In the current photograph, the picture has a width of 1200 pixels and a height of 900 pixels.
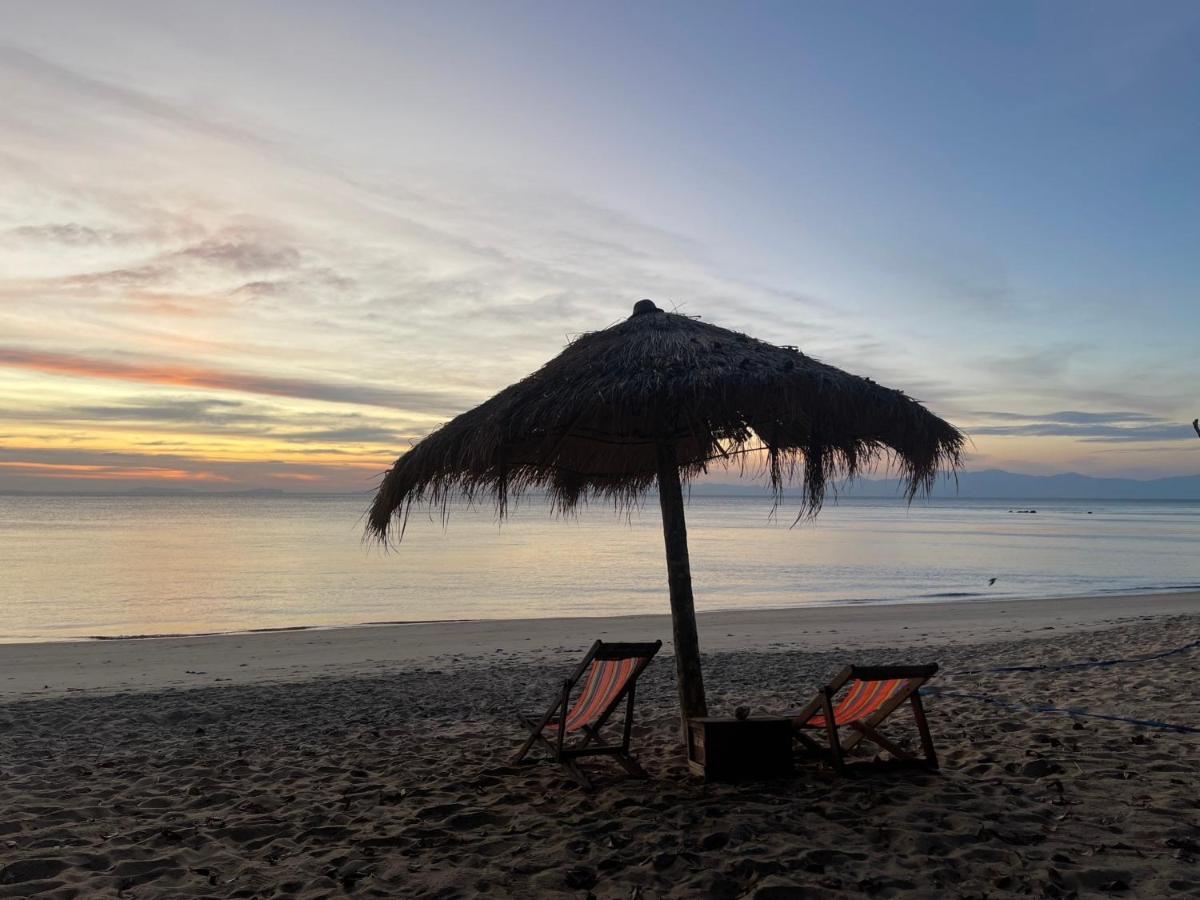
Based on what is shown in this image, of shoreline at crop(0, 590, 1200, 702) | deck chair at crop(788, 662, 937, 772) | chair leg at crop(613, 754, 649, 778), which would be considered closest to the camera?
deck chair at crop(788, 662, 937, 772)

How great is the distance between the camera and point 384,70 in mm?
9891

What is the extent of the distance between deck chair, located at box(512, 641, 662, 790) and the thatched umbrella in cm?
36

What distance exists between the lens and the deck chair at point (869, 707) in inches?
159

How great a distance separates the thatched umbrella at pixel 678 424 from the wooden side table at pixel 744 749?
0.54m

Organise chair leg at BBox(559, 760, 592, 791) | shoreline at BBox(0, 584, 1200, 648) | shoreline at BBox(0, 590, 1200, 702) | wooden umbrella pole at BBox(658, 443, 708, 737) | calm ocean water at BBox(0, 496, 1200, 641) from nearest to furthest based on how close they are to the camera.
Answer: chair leg at BBox(559, 760, 592, 791) → wooden umbrella pole at BBox(658, 443, 708, 737) → shoreline at BBox(0, 590, 1200, 702) → shoreline at BBox(0, 584, 1200, 648) → calm ocean water at BBox(0, 496, 1200, 641)

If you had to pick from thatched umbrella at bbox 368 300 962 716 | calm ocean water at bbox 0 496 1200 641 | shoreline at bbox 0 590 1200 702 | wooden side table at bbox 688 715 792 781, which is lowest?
calm ocean water at bbox 0 496 1200 641

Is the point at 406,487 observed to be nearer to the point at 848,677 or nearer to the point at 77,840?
the point at 77,840

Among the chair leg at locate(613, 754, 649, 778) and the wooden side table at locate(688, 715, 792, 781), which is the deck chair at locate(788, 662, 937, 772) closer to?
the wooden side table at locate(688, 715, 792, 781)

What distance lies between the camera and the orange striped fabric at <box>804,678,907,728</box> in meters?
4.32

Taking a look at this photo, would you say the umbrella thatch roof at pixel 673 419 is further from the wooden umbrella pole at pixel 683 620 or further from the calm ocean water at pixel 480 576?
the calm ocean water at pixel 480 576

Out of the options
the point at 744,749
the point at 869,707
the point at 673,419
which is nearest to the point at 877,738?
the point at 869,707

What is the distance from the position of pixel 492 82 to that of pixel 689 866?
29.5ft

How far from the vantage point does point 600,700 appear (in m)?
4.74

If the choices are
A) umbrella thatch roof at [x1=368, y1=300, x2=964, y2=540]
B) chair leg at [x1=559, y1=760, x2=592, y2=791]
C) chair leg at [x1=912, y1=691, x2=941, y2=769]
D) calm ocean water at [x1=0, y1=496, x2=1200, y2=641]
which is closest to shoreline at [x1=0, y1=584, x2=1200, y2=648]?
calm ocean water at [x1=0, y1=496, x2=1200, y2=641]
